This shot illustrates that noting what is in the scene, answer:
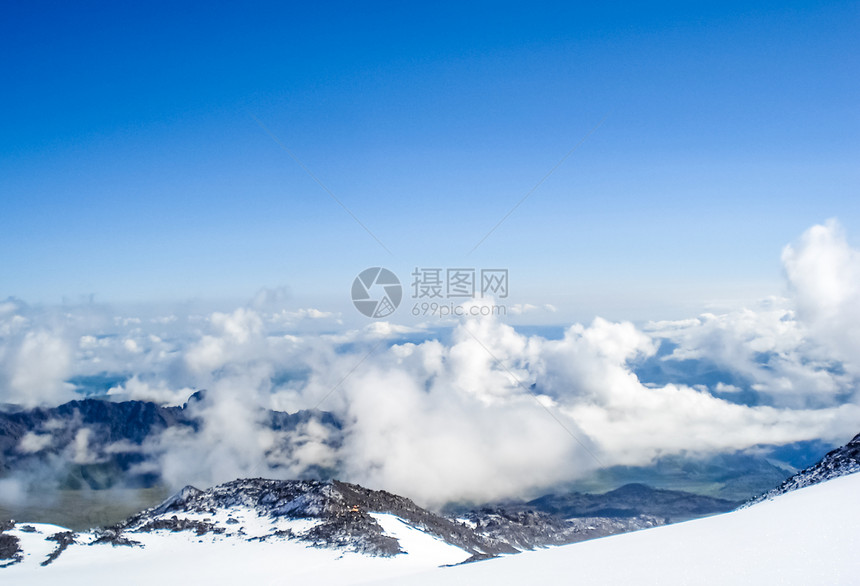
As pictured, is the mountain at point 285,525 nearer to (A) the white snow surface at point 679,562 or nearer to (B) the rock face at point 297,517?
(B) the rock face at point 297,517

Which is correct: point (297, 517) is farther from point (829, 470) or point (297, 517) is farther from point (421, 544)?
point (829, 470)

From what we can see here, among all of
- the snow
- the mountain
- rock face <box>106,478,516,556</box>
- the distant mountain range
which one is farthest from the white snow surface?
rock face <box>106,478,516,556</box>

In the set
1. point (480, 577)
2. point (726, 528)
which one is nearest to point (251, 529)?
point (480, 577)

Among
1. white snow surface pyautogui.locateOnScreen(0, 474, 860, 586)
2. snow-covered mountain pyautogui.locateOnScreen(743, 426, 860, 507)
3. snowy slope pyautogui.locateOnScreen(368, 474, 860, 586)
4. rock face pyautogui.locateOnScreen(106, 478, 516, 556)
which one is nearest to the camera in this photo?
snowy slope pyautogui.locateOnScreen(368, 474, 860, 586)

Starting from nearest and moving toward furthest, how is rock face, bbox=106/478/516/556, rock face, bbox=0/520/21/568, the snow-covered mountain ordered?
the snow-covered mountain → rock face, bbox=0/520/21/568 → rock face, bbox=106/478/516/556

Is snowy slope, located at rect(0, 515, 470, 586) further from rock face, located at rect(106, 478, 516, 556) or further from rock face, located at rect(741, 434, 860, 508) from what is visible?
rock face, located at rect(741, 434, 860, 508)

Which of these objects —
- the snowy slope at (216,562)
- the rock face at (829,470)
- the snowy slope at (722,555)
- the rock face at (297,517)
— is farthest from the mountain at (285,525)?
the snowy slope at (722,555)

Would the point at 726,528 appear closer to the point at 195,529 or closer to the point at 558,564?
the point at 558,564

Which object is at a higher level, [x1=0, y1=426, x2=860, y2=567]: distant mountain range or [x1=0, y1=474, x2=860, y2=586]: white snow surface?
[x1=0, y1=474, x2=860, y2=586]: white snow surface
